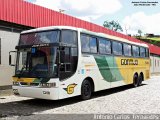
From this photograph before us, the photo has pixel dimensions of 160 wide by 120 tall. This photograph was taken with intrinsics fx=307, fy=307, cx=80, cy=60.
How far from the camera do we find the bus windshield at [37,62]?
10820mm

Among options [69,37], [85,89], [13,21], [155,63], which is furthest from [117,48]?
[155,63]

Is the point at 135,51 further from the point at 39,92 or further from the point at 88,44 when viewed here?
the point at 39,92

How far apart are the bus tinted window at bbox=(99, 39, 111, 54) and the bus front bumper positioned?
444cm

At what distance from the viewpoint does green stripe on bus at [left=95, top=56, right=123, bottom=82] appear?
47.1 ft

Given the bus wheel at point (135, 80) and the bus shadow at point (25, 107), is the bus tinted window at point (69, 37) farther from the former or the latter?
the bus wheel at point (135, 80)

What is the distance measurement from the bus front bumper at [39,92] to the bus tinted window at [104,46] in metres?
4.44

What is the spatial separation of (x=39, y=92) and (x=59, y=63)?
1.25 m

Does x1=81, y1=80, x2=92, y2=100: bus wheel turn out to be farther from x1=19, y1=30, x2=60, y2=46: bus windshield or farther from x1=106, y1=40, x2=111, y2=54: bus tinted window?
x1=106, y1=40, x2=111, y2=54: bus tinted window

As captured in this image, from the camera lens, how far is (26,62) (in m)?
11.5

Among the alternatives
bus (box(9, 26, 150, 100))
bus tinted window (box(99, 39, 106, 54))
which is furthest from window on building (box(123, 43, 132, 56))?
bus tinted window (box(99, 39, 106, 54))

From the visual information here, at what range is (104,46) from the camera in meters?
14.9

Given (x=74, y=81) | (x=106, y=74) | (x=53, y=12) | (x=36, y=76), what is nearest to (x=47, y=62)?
(x=36, y=76)

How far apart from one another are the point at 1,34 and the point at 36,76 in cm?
491

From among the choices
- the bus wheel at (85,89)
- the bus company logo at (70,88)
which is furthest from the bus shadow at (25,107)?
the bus company logo at (70,88)
